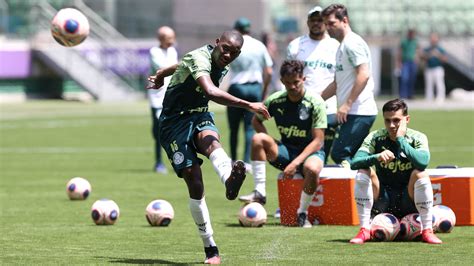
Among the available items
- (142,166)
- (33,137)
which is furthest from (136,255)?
(33,137)

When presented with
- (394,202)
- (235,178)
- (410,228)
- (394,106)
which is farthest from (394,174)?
(235,178)

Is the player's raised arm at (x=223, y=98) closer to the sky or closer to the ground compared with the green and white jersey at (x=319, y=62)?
closer to the sky

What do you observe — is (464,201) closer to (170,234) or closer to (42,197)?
(170,234)

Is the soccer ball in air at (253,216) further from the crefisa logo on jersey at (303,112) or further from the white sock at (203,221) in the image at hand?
the white sock at (203,221)

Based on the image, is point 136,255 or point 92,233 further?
point 92,233

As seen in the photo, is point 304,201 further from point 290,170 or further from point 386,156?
point 386,156

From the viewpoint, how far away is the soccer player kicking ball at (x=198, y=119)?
32.8 ft

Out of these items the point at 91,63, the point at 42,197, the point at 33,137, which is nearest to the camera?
the point at 42,197

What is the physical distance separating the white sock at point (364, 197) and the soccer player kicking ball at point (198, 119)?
1.75 m

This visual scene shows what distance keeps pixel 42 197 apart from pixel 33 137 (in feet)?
38.8

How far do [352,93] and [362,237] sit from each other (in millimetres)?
2451

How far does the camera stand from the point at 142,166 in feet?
70.2

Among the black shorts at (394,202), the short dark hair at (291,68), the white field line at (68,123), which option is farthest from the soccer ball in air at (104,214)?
the white field line at (68,123)

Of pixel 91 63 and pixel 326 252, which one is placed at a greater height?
pixel 326 252
